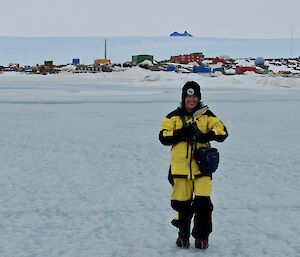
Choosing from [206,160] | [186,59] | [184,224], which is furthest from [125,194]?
[186,59]

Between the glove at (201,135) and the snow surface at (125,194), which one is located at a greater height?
the glove at (201,135)

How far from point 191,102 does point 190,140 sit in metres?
0.29

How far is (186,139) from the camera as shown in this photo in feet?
13.7

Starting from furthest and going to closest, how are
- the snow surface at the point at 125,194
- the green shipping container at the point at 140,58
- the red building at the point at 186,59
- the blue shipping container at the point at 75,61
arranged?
1. the blue shipping container at the point at 75,61
2. the red building at the point at 186,59
3. the green shipping container at the point at 140,58
4. the snow surface at the point at 125,194

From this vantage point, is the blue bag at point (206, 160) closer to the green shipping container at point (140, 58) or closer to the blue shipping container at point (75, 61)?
the green shipping container at point (140, 58)

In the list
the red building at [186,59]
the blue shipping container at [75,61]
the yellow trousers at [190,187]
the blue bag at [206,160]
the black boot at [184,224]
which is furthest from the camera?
the blue shipping container at [75,61]

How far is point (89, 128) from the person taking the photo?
13.3 m

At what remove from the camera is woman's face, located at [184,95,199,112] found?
4.14 meters

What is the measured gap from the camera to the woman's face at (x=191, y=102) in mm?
4145

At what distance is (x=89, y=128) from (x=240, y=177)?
662 cm

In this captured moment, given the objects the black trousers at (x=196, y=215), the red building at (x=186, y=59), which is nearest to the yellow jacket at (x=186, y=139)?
the black trousers at (x=196, y=215)

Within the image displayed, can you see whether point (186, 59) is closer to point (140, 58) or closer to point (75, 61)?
point (140, 58)

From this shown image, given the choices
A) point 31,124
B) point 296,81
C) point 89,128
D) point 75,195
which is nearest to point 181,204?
point 75,195

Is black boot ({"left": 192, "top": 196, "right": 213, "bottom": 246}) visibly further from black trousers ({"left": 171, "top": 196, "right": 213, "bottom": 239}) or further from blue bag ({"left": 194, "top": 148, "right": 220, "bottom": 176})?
blue bag ({"left": 194, "top": 148, "right": 220, "bottom": 176})
